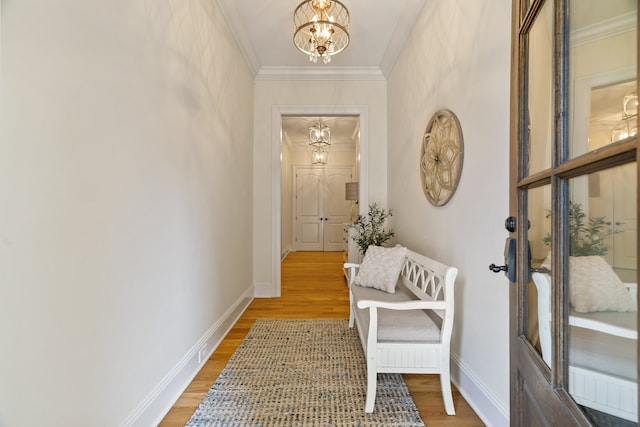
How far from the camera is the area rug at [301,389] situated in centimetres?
162

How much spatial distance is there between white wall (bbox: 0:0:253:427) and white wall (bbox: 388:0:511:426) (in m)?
1.73

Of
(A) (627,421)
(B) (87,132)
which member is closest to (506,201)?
(A) (627,421)

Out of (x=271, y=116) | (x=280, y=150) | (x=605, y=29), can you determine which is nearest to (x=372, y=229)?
(x=280, y=150)

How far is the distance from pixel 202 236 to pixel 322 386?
130 centimetres

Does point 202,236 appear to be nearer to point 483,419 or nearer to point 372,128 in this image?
point 483,419

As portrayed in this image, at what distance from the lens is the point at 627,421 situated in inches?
19.2

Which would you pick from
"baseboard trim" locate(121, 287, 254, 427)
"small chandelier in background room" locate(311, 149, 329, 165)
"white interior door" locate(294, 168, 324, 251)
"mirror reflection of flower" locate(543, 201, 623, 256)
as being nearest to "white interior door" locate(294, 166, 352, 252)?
"white interior door" locate(294, 168, 324, 251)

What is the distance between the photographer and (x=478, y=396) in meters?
1.68

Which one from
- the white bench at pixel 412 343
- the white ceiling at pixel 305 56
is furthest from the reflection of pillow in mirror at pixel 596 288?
the white ceiling at pixel 305 56

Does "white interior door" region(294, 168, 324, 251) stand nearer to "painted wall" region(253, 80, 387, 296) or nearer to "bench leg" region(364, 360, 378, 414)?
"painted wall" region(253, 80, 387, 296)

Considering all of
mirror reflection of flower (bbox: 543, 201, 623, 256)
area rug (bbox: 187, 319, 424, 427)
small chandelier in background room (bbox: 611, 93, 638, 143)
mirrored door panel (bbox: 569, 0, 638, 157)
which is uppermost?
mirrored door panel (bbox: 569, 0, 638, 157)

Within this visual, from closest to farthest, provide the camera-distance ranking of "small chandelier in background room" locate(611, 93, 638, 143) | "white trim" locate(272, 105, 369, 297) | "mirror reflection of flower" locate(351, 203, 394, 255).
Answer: "small chandelier in background room" locate(611, 93, 638, 143) < "mirror reflection of flower" locate(351, 203, 394, 255) < "white trim" locate(272, 105, 369, 297)

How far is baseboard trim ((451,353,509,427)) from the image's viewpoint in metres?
1.49

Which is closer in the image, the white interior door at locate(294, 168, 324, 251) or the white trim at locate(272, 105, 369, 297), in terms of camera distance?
the white trim at locate(272, 105, 369, 297)
